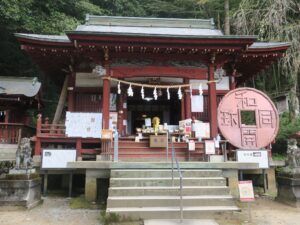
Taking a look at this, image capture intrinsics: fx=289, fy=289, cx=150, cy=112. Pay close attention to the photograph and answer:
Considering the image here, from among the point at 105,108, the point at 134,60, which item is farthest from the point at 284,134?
the point at 105,108

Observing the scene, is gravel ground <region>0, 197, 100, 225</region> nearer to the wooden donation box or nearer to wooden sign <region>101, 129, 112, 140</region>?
wooden sign <region>101, 129, 112, 140</region>

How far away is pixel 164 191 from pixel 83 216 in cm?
203

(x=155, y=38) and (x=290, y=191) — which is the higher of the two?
(x=155, y=38)

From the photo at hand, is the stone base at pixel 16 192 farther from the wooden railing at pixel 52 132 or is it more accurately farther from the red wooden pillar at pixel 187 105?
the red wooden pillar at pixel 187 105

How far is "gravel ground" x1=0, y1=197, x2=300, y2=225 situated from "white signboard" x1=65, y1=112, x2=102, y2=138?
2969 millimetres

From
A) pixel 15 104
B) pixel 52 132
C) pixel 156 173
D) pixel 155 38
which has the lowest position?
pixel 156 173

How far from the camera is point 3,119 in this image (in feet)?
54.1

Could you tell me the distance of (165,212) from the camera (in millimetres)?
6285

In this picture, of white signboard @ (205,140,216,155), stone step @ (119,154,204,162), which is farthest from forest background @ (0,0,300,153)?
stone step @ (119,154,204,162)

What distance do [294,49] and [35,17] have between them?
628 inches

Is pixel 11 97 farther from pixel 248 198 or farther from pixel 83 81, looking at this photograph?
pixel 248 198

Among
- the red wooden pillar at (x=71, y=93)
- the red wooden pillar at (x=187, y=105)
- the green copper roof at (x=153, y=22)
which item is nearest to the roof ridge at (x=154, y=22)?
the green copper roof at (x=153, y=22)

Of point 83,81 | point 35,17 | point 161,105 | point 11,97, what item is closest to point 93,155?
point 83,81

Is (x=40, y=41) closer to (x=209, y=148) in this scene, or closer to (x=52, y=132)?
(x=52, y=132)
